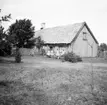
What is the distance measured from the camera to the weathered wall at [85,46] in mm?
26391

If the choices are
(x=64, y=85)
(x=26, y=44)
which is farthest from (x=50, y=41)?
(x=64, y=85)

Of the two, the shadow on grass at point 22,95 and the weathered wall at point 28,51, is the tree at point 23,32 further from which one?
the shadow on grass at point 22,95

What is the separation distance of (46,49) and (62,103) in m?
24.7

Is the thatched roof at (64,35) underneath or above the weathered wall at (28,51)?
above

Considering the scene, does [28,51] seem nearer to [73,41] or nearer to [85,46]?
[73,41]

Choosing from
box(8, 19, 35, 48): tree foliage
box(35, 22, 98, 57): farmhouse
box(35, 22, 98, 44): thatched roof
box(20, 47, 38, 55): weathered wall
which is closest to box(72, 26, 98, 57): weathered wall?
box(35, 22, 98, 57): farmhouse

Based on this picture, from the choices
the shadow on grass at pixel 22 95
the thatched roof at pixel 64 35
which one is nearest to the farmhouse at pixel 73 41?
the thatched roof at pixel 64 35

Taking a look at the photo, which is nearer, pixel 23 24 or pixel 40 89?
pixel 40 89

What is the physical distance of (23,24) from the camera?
2623 cm

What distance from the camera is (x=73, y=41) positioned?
25375mm

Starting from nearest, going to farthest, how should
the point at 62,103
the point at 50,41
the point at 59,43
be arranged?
the point at 62,103 → the point at 59,43 → the point at 50,41

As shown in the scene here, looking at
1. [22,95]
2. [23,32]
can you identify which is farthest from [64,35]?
[22,95]

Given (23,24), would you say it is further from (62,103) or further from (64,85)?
(62,103)

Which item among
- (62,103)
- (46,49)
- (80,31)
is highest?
(80,31)
